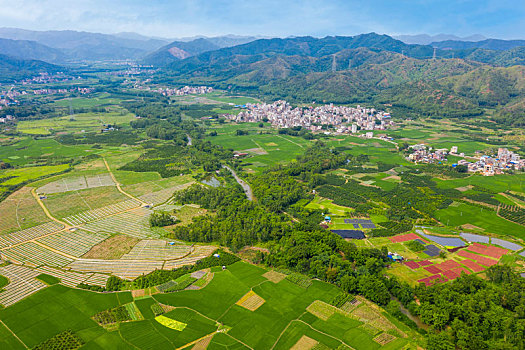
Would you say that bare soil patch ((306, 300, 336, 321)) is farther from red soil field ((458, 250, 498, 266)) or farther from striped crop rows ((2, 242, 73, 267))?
striped crop rows ((2, 242, 73, 267))

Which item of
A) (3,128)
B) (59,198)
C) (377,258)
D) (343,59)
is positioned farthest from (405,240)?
(343,59)

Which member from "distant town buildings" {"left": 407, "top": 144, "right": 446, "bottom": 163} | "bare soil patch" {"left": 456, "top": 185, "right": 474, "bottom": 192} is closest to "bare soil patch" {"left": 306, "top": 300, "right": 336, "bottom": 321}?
"bare soil patch" {"left": 456, "top": 185, "right": 474, "bottom": 192}

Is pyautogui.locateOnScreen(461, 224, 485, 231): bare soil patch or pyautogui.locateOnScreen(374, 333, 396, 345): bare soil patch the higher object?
pyautogui.locateOnScreen(461, 224, 485, 231): bare soil patch

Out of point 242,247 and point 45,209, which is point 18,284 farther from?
point 242,247

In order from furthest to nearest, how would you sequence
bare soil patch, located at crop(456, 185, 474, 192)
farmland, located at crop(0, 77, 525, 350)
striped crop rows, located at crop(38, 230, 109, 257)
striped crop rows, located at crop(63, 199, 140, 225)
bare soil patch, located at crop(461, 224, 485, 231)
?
1. bare soil patch, located at crop(456, 185, 474, 192)
2. striped crop rows, located at crop(63, 199, 140, 225)
3. bare soil patch, located at crop(461, 224, 485, 231)
4. striped crop rows, located at crop(38, 230, 109, 257)
5. farmland, located at crop(0, 77, 525, 350)

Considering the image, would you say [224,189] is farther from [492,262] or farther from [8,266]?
[492,262]

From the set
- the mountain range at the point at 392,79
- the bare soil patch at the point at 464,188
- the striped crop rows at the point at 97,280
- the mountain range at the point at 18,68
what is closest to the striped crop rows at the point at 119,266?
the striped crop rows at the point at 97,280

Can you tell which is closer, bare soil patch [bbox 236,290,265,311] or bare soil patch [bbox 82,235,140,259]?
bare soil patch [bbox 236,290,265,311]
